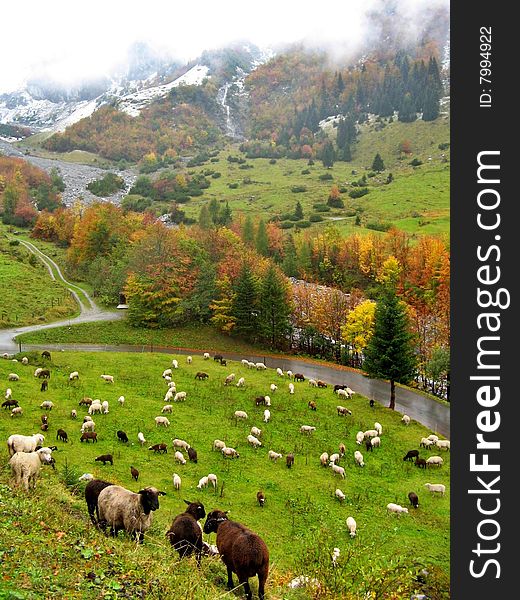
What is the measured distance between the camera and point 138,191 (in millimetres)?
186250

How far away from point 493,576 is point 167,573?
7.29 m

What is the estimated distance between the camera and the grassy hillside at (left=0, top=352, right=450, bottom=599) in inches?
427

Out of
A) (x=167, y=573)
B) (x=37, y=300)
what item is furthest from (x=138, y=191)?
(x=167, y=573)

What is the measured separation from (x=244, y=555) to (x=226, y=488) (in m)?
12.7

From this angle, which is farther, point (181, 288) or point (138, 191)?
point (138, 191)

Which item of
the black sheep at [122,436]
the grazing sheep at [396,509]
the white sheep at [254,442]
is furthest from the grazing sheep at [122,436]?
the grazing sheep at [396,509]

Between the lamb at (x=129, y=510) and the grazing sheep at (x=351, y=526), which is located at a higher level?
the lamb at (x=129, y=510)

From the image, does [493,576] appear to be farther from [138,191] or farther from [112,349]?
→ [138,191]

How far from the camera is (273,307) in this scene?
66188 millimetres

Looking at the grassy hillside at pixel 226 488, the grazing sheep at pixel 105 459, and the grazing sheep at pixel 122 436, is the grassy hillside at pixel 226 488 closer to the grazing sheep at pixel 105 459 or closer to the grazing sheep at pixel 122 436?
the grazing sheep at pixel 105 459

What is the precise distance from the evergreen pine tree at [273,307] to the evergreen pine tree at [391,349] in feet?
72.0

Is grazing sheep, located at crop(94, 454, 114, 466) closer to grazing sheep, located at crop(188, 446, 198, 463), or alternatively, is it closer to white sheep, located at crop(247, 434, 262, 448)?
grazing sheep, located at crop(188, 446, 198, 463)

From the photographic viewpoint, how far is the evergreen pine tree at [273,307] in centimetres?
6619

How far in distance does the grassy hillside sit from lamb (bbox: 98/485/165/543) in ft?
2.41
